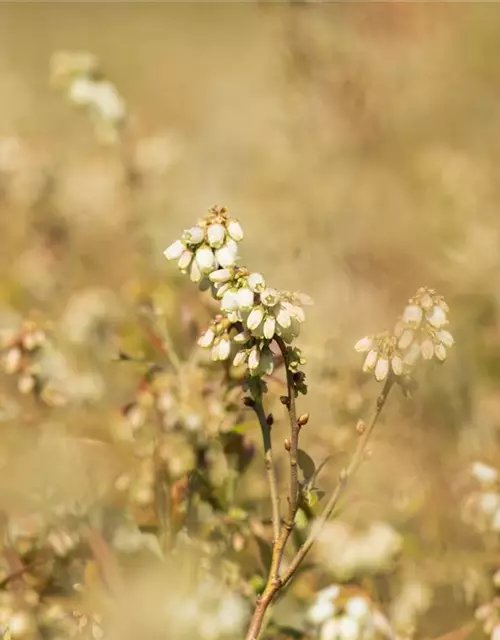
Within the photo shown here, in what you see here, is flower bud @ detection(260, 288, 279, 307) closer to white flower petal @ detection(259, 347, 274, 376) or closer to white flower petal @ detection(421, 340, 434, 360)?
white flower petal @ detection(259, 347, 274, 376)

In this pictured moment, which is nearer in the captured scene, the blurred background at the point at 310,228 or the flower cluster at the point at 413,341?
the flower cluster at the point at 413,341

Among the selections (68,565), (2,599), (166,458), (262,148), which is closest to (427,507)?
(166,458)

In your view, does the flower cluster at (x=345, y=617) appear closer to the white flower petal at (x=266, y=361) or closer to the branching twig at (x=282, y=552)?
the branching twig at (x=282, y=552)

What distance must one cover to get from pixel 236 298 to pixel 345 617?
0.81 metres

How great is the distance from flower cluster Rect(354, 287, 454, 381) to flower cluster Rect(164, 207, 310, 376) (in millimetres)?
138

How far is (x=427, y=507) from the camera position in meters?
2.36

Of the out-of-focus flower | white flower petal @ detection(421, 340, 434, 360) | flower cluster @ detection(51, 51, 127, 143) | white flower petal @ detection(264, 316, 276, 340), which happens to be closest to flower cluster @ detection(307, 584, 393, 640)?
the out-of-focus flower

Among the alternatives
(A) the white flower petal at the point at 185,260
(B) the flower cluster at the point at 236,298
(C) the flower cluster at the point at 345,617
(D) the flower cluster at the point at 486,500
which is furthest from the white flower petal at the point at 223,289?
(D) the flower cluster at the point at 486,500

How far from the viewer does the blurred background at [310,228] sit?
222 centimetres

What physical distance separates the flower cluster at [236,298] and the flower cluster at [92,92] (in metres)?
2.00

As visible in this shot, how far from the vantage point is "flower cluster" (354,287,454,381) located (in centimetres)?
139

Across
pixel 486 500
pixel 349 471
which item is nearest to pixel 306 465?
pixel 349 471

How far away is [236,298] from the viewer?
51.2 inches

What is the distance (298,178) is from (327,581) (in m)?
2.27
